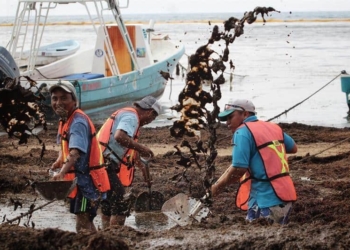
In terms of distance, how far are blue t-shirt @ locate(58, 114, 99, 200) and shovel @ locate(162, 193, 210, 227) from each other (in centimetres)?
82

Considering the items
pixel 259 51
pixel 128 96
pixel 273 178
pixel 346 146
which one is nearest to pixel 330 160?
pixel 346 146

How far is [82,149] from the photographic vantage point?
20.9 ft

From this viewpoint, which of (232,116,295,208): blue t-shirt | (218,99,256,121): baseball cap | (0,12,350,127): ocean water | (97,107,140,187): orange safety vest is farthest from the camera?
(0,12,350,127): ocean water

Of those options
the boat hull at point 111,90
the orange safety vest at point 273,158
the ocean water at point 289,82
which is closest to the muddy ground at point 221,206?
the orange safety vest at point 273,158

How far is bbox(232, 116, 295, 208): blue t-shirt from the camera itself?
615 centimetres

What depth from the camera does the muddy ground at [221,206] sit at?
18.7 ft

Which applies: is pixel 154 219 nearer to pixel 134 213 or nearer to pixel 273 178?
pixel 134 213

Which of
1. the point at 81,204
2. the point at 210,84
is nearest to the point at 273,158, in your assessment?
the point at 210,84

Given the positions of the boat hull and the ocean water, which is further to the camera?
the ocean water

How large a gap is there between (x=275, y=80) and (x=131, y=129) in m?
20.6

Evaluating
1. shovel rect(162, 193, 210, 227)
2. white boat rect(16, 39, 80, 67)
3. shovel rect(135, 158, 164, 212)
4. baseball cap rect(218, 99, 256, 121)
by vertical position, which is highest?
baseball cap rect(218, 99, 256, 121)

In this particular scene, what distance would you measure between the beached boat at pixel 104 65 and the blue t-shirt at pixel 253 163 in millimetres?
10486

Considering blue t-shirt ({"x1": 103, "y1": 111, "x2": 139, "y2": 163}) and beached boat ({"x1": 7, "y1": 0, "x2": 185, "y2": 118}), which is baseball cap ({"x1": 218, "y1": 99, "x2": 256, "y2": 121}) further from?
beached boat ({"x1": 7, "y1": 0, "x2": 185, "y2": 118})

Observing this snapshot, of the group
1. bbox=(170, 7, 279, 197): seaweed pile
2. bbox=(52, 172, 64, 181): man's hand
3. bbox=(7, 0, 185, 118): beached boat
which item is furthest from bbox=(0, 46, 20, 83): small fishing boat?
bbox=(52, 172, 64, 181): man's hand
